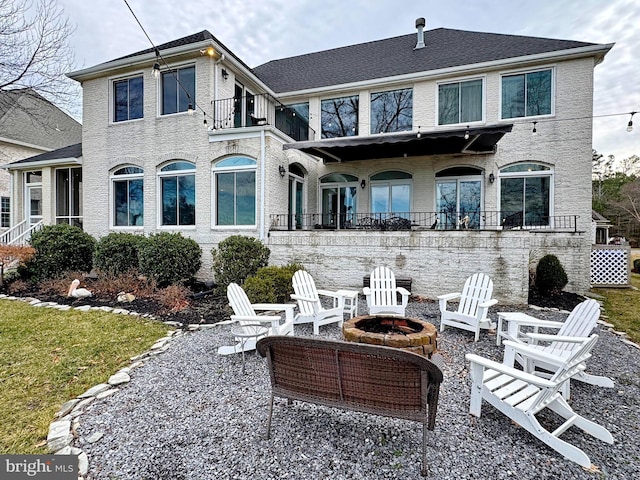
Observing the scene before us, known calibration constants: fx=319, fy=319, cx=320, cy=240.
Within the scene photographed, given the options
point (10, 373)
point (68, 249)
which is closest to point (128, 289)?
point (68, 249)

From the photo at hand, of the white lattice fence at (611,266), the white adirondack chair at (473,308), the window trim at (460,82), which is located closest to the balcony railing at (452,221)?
the white lattice fence at (611,266)

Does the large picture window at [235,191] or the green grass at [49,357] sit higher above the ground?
the large picture window at [235,191]

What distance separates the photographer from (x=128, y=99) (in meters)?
11.5

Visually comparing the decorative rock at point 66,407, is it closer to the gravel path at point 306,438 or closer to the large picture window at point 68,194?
the gravel path at point 306,438

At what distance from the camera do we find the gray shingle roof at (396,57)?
436 inches

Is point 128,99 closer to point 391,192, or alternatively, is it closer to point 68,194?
point 68,194

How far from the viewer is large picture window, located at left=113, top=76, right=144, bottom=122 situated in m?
11.4

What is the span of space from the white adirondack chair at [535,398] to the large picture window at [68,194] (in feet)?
50.9

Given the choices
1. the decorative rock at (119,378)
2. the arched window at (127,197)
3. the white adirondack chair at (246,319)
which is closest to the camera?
the decorative rock at (119,378)

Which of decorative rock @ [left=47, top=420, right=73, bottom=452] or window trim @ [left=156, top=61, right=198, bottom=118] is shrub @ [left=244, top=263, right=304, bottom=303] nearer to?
decorative rock @ [left=47, top=420, right=73, bottom=452]

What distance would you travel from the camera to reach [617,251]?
10859 millimetres

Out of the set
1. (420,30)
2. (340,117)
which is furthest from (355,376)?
(420,30)

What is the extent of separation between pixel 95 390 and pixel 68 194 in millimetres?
13801

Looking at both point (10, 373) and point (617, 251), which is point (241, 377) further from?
point (617, 251)
